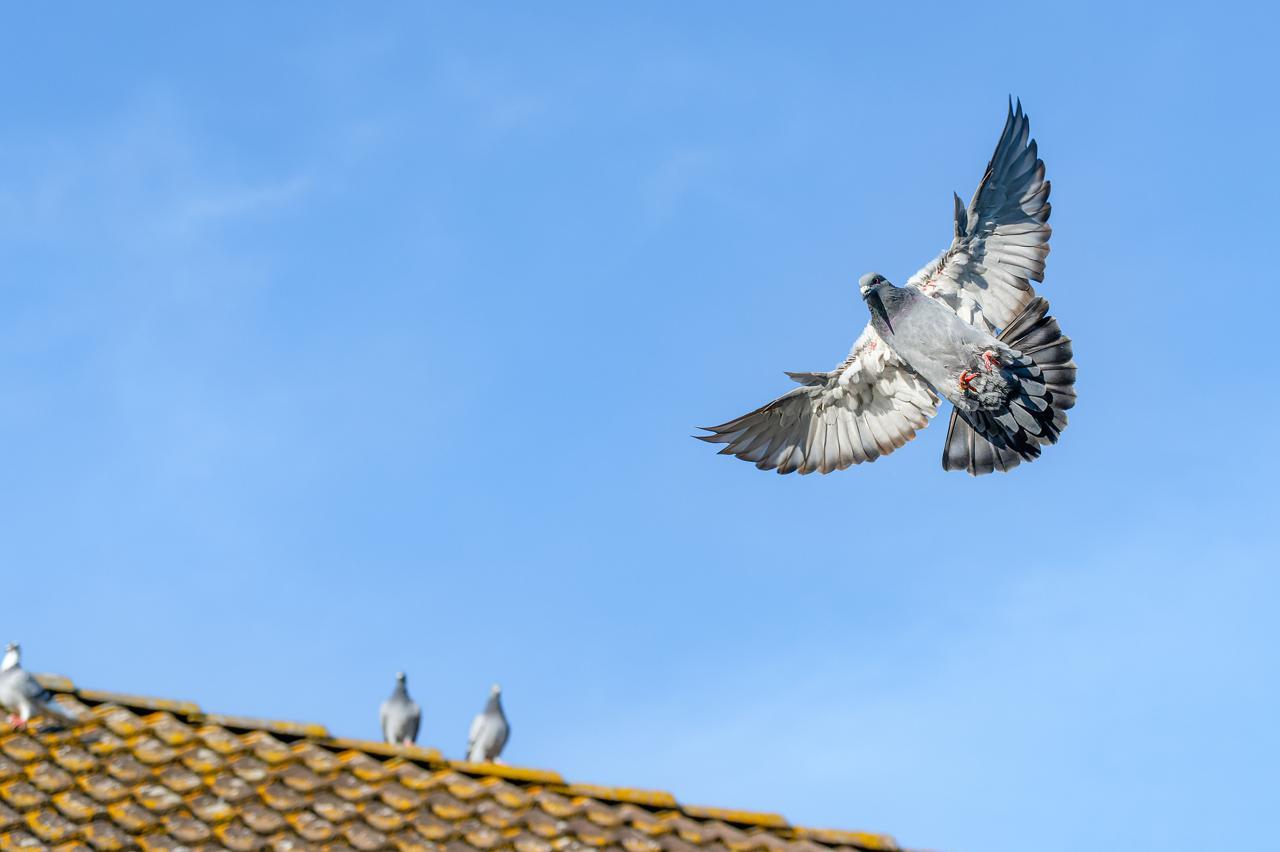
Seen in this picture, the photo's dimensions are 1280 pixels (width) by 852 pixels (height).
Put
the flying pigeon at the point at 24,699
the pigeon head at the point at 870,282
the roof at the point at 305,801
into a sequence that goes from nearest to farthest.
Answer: the roof at the point at 305,801
the flying pigeon at the point at 24,699
the pigeon head at the point at 870,282

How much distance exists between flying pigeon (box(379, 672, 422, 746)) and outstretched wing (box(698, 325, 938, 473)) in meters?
5.10

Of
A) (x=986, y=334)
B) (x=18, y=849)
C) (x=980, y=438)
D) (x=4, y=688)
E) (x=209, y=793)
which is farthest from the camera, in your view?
(x=980, y=438)

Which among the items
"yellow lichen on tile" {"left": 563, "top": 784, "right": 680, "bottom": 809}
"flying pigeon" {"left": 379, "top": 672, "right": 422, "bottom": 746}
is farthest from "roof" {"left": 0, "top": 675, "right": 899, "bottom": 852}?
"flying pigeon" {"left": 379, "top": 672, "right": 422, "bottom": 746}

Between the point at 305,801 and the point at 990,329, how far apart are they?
8.38 m

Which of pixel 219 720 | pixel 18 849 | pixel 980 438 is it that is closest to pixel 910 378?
pixel 980 438

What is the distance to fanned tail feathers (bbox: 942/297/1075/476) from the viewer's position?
1291cm

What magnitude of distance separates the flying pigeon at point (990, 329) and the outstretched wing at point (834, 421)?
10cm

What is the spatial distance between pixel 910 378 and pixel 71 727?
862 centimetres

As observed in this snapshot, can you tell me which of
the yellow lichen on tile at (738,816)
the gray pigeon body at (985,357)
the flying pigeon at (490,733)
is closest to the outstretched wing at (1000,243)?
the gray pigeon body at (985,357)

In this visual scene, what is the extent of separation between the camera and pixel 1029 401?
42.8 feet

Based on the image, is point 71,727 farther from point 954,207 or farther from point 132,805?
point 954,207

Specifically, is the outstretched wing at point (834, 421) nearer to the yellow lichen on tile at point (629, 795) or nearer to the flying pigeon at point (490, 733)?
the flying pigeon at point (490, 733)

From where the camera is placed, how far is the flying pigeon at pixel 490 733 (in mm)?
9617

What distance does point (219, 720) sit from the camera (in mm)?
7336
